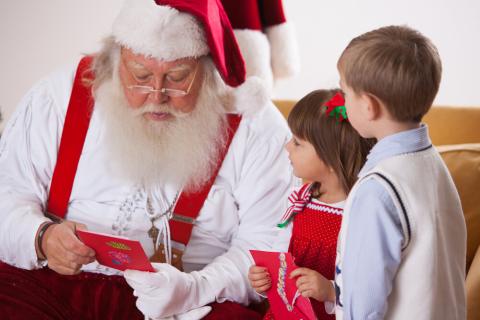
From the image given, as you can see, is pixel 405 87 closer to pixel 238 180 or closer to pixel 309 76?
pixel 238 180

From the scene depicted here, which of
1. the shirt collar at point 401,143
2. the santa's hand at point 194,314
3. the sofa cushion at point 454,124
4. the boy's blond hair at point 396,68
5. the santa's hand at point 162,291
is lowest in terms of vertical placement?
the santa's hand at point 194,314

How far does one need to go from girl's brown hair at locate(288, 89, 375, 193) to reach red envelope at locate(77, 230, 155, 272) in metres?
0.62

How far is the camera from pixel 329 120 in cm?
193

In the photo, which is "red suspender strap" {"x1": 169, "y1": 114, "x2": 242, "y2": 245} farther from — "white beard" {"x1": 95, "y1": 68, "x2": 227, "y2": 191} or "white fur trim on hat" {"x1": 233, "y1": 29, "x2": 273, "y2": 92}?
"white fur trim on hat" {"x1": 233, "y1": 29, "x2": 273, "y2": 92}

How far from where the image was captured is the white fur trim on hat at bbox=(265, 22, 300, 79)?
3.31 metres

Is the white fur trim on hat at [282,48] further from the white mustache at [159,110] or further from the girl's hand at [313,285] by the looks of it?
the girl's hand at [313,285]

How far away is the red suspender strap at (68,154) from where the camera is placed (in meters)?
2.39

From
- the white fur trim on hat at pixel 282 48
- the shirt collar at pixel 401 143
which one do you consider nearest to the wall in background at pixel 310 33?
the white fur trim on hat at pixel 282 48

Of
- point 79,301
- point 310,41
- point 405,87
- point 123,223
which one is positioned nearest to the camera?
point 405,87

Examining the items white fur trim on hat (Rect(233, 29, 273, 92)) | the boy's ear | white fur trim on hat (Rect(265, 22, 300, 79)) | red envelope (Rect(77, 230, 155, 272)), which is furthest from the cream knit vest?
white fur trim on hat (Rect(265, 22, 300, 79))

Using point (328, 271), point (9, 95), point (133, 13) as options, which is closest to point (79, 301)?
point (328, 271)

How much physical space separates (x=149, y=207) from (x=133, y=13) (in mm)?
717

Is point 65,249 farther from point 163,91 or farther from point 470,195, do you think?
point 470,195

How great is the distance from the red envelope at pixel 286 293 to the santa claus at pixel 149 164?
0.27m
